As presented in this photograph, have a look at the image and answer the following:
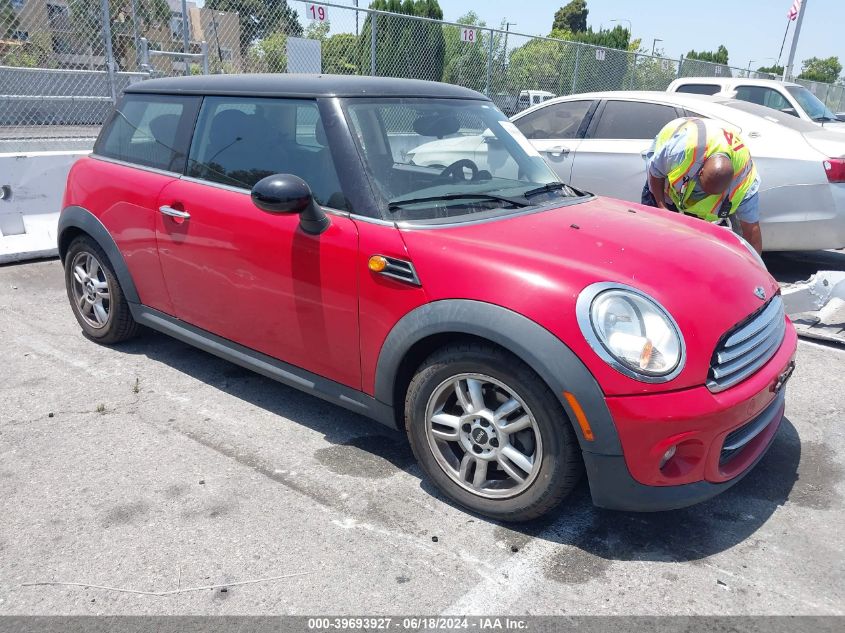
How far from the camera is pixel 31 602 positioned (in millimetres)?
2361

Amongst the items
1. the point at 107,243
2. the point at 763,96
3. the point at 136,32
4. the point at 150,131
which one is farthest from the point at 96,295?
the point at 763,96

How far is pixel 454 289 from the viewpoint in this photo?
2.71 meters

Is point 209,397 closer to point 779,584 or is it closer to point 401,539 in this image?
point 401,539

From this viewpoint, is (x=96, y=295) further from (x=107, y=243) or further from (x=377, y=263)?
(x=377, y=263)

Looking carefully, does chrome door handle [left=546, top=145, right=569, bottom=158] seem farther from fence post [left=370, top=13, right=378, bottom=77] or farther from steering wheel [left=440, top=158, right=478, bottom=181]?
fence post [left=370, top=13, right=378, bottom=77]

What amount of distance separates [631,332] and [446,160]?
1.36 metres

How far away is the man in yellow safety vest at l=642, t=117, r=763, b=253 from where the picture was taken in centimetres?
432

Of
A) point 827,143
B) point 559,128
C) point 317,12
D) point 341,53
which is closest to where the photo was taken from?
point 827,143

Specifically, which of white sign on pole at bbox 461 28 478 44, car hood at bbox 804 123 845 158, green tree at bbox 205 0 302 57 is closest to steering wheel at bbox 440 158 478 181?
car hood at bbox 804 123 845 158

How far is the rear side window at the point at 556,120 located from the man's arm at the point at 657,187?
236cm

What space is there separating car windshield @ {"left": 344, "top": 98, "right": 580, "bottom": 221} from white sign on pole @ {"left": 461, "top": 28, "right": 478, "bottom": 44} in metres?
8.94

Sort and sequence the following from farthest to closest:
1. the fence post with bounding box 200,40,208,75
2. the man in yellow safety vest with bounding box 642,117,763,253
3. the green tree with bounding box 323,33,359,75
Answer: the green tree with bounding box 323,33,359,75
the fence post with bounding box 200,40,208,75
the man in yellow safety vest with bounding box 642,117,763,253

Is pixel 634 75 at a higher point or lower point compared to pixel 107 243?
higher

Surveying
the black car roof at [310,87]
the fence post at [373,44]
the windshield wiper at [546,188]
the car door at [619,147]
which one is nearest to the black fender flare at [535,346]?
the windshield wiper at [546,188]
